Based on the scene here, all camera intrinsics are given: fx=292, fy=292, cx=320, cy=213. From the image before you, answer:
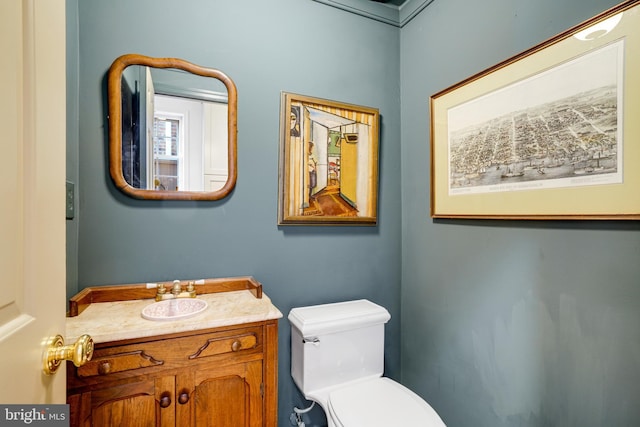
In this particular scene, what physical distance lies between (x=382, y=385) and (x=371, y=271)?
1.97ft

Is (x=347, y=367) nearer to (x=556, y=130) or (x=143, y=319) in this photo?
(x=143, y=319)

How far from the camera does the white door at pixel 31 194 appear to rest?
0.43 metres

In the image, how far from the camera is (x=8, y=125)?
1.44 ft

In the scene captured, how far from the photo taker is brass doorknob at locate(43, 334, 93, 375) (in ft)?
1.75

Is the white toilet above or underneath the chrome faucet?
underneath

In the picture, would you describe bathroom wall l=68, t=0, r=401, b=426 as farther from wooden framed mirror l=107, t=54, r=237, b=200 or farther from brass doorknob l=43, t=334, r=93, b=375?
brass doorknob l=43, t=334, r=93, b=375

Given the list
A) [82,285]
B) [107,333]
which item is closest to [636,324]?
[107,333]

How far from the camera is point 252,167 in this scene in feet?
4.94

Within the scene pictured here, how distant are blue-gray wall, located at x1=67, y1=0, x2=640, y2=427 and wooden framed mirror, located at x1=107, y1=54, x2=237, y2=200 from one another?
0.06 meters

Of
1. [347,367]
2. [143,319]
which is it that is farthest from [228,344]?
[347,367]

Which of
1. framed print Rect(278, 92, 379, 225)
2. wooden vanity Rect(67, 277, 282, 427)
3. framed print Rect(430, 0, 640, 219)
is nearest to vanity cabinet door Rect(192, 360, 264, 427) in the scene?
wooden vanity Rect(67, 277, 282, 427)

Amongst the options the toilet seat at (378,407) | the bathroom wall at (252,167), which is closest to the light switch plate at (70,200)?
the bathroom wall at (252,167)

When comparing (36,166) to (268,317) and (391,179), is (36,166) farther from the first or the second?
(391,179)

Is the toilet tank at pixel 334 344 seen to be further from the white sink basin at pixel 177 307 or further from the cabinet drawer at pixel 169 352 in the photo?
the white sink basin at pixel 177 307
